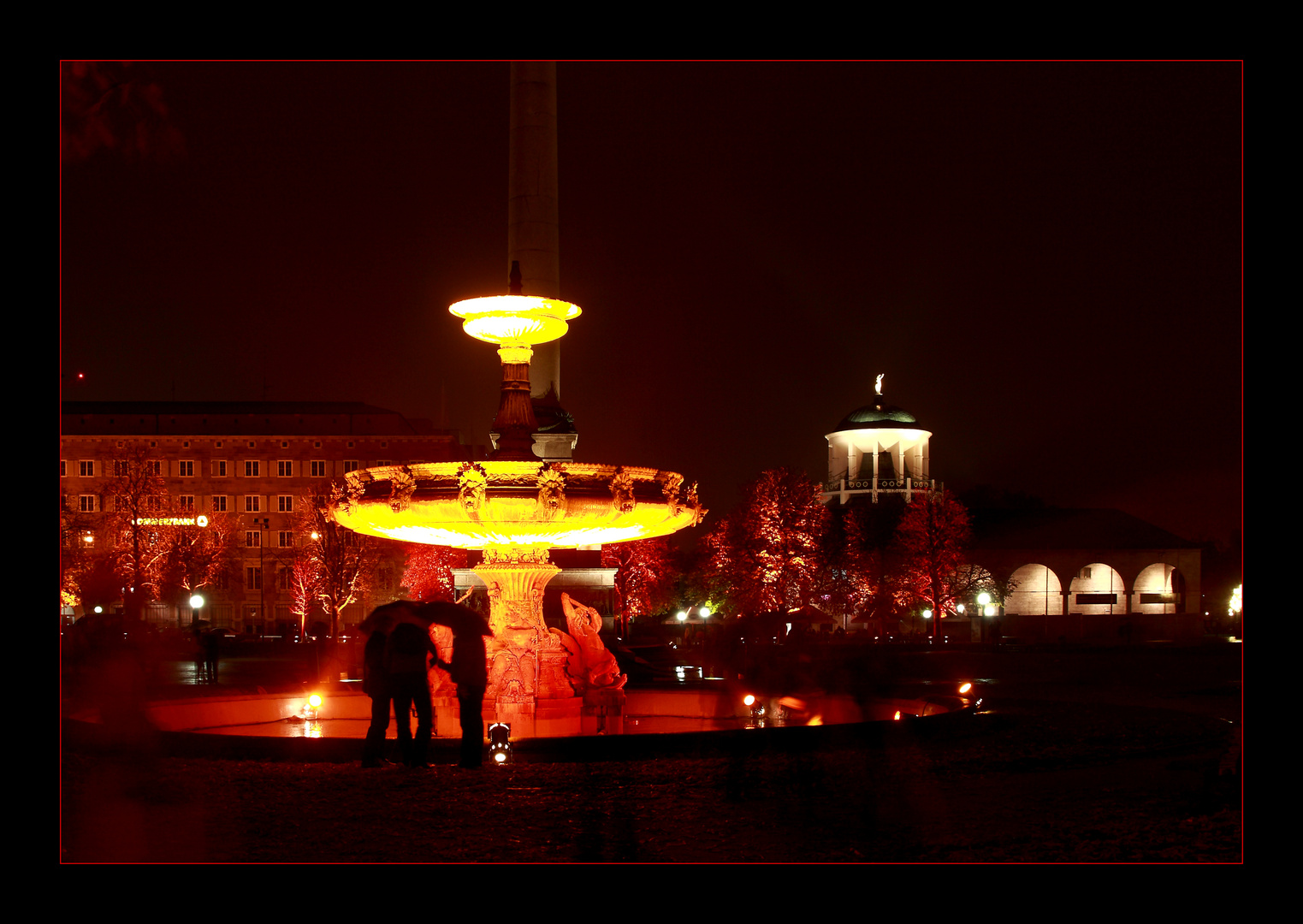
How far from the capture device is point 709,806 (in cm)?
787

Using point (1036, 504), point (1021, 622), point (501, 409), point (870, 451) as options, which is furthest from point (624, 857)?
point (1036, 504)

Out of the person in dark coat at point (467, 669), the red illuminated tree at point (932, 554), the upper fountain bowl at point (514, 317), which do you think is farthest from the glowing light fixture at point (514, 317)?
the red illuminated tree at point (932, 554)

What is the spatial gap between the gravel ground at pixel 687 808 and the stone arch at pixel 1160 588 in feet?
203

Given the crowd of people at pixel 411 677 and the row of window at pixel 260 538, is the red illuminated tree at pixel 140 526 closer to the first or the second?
the row of window at pixel 260 538

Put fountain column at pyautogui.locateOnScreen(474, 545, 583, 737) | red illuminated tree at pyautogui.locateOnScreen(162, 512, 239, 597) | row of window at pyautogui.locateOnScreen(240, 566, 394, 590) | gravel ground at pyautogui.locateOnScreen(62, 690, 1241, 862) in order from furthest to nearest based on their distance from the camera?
1. row of window at pyautogui.locateOnScreen(240, 566, 394, 590)
2. red illuminated tree at pyautogui.locateOnScreen(162, 512, 239, 597)
3. fountain column at pyautogui.locateOnScreen(474, 545, 583, 737)
4. gravel ground at pyautogui.locateOnScreen(62, 690, 1241, 862)

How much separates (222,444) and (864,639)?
1847 inches

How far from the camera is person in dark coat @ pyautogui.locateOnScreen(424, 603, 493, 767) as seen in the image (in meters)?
8.78

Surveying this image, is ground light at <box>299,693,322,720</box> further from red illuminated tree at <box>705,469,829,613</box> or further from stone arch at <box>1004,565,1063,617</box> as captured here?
stone arch at <box>1004,565,1063,617</box>

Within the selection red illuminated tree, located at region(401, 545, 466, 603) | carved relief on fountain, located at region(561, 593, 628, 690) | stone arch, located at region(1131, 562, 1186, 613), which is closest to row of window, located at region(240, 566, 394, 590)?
red illuminated tree, located at region(401, 545, 466, 603)

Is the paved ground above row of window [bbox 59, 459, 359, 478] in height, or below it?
below

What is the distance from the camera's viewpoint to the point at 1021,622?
2258 inches

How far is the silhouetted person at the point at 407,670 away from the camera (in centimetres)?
861

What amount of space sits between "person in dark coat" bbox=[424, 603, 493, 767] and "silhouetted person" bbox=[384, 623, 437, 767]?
187mm

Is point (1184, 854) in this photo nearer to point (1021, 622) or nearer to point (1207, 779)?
point (1207, 779)
